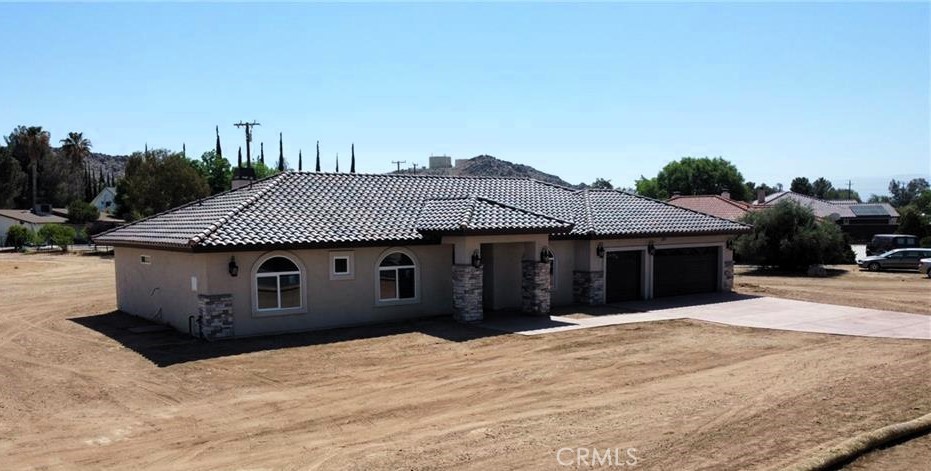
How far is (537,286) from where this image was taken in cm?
2139

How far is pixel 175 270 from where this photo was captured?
19.3m

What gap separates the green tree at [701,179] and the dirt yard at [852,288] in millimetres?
58204

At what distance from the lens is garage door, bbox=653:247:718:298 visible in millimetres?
26156

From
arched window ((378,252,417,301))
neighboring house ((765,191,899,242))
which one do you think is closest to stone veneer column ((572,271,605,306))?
arched window ((378,252,417,301))

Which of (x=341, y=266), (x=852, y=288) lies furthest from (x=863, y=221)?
(x=341, y=266)

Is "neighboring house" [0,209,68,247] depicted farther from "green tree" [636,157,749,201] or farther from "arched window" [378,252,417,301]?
"green tree" [636,157,749,201]

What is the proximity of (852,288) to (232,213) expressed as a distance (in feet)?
85.6

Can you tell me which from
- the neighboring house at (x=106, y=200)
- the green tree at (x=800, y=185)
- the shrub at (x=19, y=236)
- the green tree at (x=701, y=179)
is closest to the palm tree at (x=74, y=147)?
the neighboring house at (x=106, y=200)

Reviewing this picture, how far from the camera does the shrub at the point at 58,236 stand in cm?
6197

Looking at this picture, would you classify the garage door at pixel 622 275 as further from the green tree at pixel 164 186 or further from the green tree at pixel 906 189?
the green tree at pixel 906 189

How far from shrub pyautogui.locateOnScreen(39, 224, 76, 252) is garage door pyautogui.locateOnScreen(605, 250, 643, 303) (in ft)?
173

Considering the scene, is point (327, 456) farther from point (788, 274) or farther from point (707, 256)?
point (788, 274)

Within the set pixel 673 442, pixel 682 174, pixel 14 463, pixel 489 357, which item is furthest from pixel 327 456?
pixel 682 174

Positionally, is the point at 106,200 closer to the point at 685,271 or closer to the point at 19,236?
the point at 19,236
